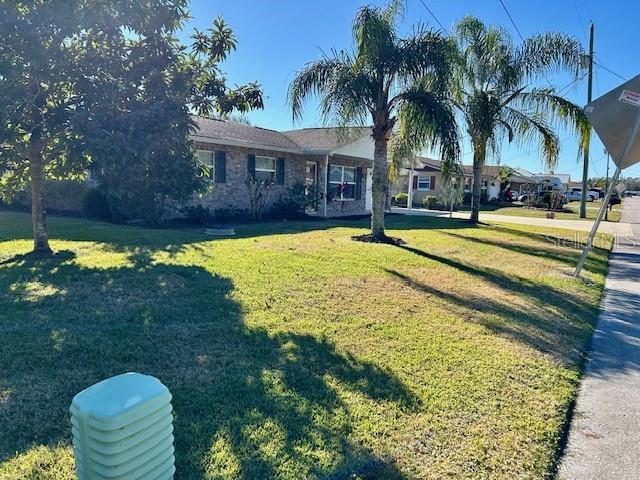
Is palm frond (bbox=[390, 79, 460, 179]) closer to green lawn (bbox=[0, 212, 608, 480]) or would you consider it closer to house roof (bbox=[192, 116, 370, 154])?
house roof (bbox=[192, 116, 370, 154])

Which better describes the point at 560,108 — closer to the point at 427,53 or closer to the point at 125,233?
the point at 427,53

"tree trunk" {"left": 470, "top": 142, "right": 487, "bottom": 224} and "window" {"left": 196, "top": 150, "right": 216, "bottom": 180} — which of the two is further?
"tree trunk" {"left": 470, "top": 142, "right": 487, "bottom": 224}

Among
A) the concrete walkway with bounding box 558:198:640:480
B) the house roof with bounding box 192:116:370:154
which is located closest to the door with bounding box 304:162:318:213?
the house roof with bounding box 192:116:370:154

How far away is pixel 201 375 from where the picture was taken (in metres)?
3.81

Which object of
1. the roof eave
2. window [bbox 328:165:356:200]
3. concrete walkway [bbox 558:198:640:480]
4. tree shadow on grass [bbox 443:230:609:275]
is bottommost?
concrete walkway [bbox 558:198:640:480]

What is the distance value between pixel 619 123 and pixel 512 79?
32.5 feet

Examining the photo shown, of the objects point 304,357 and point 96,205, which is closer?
point 304,357

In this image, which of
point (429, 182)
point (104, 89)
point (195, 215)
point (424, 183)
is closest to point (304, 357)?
point (104, 89)

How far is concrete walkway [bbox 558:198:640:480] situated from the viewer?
2896 millimetres

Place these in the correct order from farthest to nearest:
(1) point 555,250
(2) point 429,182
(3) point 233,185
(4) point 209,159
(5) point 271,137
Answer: (2) point 429,182 < (5) point 271,137 < (3) point 233,185 < (4) point 209,159 < (1) point 555,250

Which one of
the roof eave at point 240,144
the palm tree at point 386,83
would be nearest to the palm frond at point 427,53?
the palm tree at point 386,83

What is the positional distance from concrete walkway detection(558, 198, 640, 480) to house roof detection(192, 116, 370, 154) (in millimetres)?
8791

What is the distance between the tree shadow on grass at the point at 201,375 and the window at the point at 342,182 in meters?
15.7

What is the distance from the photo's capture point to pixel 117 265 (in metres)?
7.57
